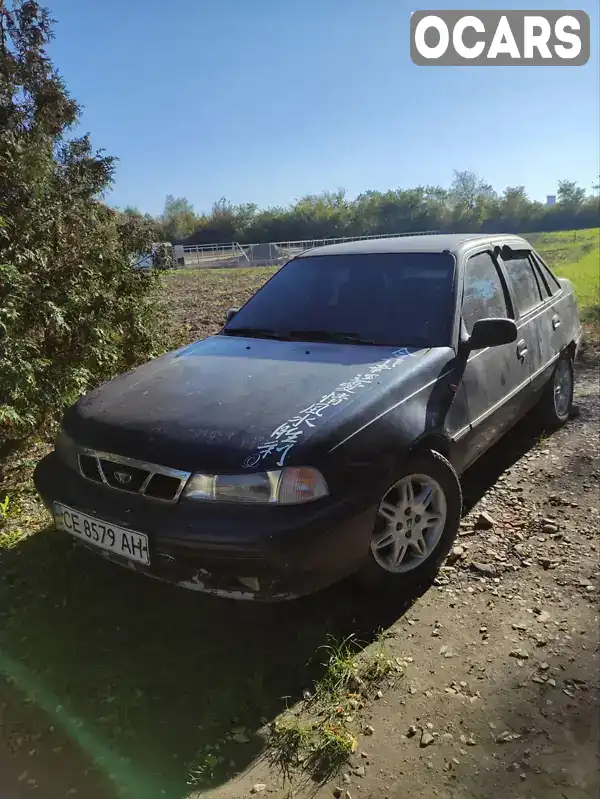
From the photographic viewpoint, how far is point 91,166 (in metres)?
5.24

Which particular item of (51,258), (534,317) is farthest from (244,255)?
(534,317)

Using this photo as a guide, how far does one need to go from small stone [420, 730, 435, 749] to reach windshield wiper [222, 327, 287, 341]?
207 cm

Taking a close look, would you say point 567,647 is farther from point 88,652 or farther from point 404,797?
point 88,652

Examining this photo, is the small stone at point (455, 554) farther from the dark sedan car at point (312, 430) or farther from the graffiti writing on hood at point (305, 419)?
the graffiti writing on hood at point (305, 419)

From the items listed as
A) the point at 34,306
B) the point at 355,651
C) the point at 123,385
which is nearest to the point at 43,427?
the point at 34,306

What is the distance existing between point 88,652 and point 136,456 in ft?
2.94

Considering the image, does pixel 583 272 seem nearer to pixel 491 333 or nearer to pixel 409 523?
pixel 491 333

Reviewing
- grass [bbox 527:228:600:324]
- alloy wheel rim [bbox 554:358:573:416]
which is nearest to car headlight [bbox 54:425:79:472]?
alloy wheel rim [bbox 554:358:573:416]

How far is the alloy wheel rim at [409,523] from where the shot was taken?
253 centimetres

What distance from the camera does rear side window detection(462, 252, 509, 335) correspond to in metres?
3.28

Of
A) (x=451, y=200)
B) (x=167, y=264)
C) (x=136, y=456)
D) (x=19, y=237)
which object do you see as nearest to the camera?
(x=136, y=456)

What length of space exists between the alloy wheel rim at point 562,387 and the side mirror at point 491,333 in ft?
6.06

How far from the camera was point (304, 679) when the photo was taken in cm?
227

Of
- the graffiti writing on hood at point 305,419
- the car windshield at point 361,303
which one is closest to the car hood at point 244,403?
the graffiti writing on hood at point 305,419
